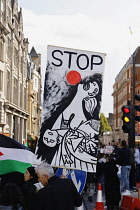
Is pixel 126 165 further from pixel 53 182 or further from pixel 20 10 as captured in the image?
pixel 20 10

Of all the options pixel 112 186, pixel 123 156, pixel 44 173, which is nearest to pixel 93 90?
pixel 44 173

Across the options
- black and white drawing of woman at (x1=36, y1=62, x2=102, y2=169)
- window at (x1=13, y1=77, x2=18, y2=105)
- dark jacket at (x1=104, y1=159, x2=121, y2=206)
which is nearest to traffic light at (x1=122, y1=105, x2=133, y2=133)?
dark jacket at (x1=104, y1=159, x2=121, y2=206)

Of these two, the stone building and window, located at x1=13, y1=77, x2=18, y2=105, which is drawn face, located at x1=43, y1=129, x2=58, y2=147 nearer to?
window, located at x1=13, y1=77, x2=18, y2=105

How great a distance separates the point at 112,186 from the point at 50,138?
4803 millimetres

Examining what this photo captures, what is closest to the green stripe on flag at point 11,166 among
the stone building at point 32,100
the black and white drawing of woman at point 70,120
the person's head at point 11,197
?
the black and white drawing of woman at point 70,120

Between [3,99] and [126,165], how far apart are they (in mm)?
25731

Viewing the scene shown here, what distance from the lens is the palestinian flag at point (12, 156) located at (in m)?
6.98

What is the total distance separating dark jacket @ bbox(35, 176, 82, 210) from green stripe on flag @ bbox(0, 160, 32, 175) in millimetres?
1872

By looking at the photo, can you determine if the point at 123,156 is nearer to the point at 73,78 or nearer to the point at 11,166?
the point at 73,78

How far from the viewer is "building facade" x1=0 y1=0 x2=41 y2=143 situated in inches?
1492

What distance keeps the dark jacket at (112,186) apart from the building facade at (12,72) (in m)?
25.8

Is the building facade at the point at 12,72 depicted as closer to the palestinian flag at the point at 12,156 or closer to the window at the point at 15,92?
the window at the point at 15,92

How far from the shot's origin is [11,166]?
7047 mm

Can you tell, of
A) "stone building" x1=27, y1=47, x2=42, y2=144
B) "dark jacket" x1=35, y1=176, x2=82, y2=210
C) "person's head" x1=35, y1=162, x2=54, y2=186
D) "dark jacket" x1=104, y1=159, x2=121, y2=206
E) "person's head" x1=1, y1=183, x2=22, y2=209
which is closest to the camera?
"person's head" x1=1, y1=183, x2=22, y2=209
